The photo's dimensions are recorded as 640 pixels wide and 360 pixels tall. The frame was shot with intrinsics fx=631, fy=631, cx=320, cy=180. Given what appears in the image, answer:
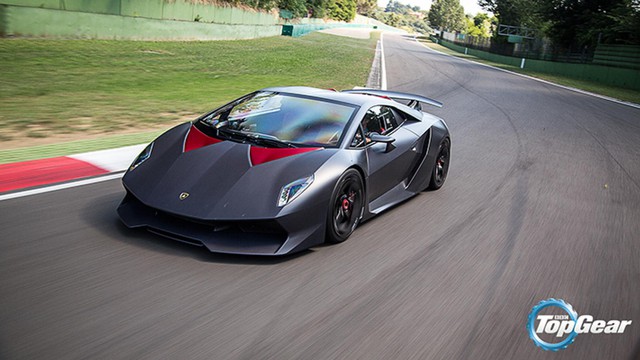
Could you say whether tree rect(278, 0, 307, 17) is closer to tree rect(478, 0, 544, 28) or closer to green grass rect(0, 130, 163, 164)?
tree rect(478, 0, 544, 28)

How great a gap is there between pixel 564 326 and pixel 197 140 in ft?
10.6

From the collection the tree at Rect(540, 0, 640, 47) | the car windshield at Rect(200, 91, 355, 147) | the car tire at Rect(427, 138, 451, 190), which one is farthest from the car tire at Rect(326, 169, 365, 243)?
the tree at Rect(540, 0, 640, 47)

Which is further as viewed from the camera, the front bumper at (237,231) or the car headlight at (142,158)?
the car headlight at (142,158)

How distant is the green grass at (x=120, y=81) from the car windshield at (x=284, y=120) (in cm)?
298

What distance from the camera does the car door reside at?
5.82 meters

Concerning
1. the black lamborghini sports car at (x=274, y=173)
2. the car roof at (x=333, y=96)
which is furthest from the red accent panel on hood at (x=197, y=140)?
the car roof at (x=333, y=96)

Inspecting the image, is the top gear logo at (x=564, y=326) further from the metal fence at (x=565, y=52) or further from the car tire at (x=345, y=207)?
the metal fence at (x=565, y=52)

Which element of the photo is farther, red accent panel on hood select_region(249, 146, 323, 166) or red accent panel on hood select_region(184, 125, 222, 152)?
red accent panel on hood select_region(184, 125, 222, 152)

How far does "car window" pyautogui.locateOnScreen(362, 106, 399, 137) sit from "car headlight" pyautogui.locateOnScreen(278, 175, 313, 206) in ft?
3.80

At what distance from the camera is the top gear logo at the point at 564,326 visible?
4.00 m

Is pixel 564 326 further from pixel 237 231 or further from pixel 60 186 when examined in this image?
pixel 60 186

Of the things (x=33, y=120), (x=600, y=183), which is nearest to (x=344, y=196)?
(x=600, y=183)

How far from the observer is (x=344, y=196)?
528 centimetres

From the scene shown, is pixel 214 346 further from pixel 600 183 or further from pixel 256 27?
pixel 256 27
